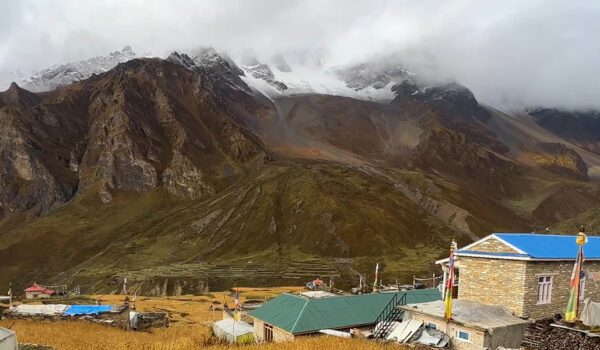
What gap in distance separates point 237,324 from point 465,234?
137 m

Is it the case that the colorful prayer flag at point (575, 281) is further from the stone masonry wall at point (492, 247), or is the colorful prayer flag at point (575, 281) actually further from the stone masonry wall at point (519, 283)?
the stone masonry wall at point (492, 247)

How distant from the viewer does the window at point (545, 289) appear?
1271 inches

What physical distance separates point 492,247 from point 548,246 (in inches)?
145

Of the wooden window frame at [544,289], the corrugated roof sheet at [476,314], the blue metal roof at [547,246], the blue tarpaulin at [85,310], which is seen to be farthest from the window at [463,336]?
the blue tarpaulin at [85,310]

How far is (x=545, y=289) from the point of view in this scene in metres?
32.5

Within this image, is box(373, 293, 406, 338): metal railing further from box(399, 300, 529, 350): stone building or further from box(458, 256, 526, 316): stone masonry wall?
box(458, 256, 526, 316): stone masonry wall

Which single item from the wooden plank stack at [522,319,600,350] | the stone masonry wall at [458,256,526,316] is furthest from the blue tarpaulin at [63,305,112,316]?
the wooden plank stack at [522,319,600,350]

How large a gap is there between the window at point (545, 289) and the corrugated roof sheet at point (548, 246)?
1420 mm

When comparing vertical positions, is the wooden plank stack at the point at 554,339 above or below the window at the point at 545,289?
below

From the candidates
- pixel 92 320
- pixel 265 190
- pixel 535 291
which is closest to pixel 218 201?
pixel 265 190

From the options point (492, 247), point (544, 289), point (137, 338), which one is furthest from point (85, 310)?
point (544, 289)

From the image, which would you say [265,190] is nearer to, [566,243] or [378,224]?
[378,224]

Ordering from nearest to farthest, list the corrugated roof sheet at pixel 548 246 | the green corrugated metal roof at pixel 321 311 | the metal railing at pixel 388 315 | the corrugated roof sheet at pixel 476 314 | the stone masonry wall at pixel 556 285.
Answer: the corrugated roof sheet at pixel 476 314
the stone masonry wall at pixel 556 285
the corrugated roof sheet at pixel 548 246
the metal railing at pixel 388 315
the green corrugated metal roof at pixel 321 311

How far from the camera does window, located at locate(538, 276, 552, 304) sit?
32.3 metres
